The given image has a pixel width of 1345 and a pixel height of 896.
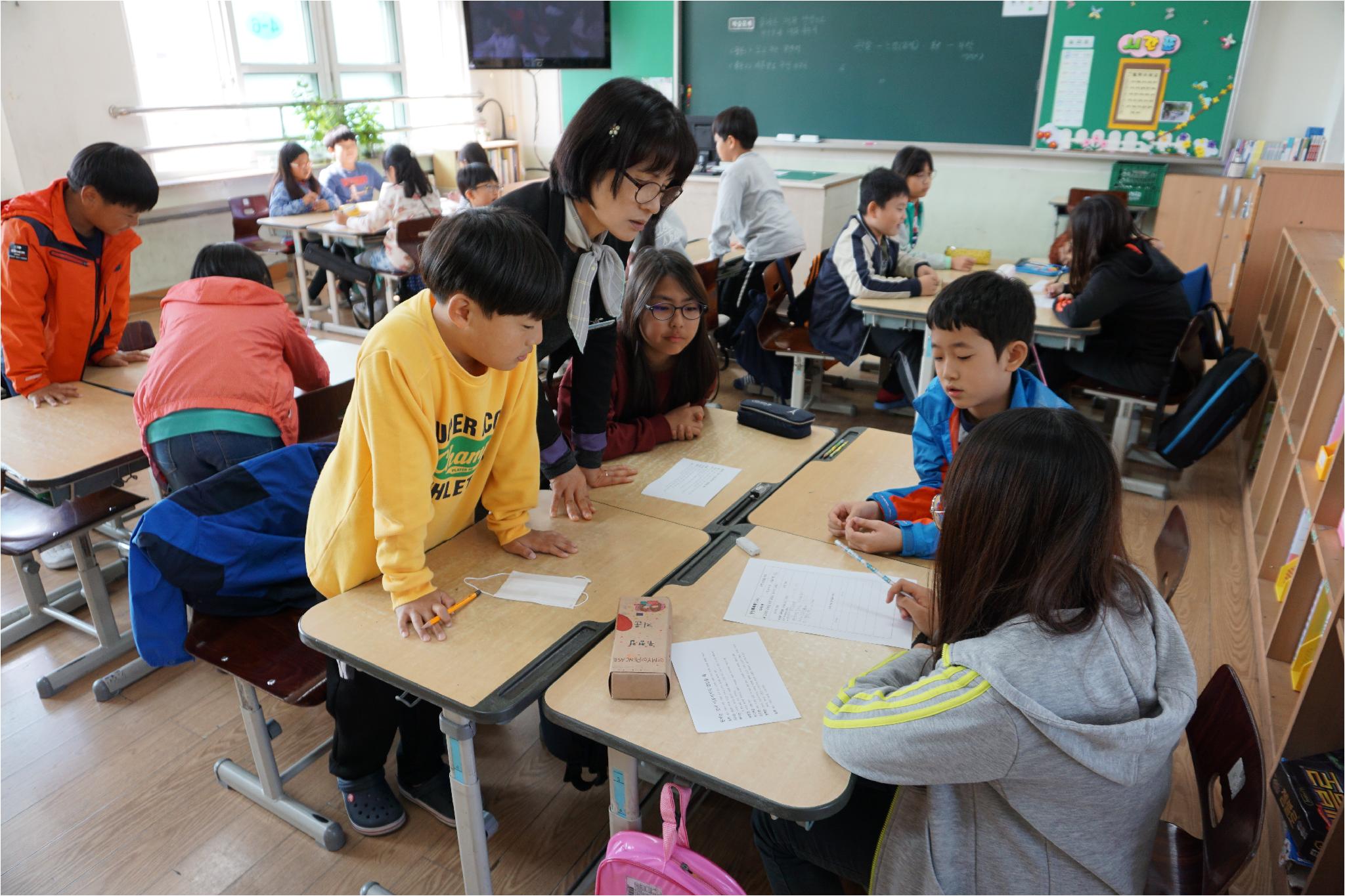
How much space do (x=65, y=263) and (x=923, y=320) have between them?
9.92ft

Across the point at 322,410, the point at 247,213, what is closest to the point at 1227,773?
the point at 322,410

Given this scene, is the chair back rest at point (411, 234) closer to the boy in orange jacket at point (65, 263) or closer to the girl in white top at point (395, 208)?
the girl in white top at point (395, 208)

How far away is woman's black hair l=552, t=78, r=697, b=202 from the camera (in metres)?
1.55

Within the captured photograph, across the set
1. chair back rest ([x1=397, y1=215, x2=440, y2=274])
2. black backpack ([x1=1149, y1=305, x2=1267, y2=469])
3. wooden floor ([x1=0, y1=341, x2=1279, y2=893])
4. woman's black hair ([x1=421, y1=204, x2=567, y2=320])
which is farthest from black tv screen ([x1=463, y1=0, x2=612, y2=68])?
woman's black hair ([x1=421, y1=204, x2=567, y2=320])

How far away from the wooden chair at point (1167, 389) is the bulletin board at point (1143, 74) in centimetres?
287

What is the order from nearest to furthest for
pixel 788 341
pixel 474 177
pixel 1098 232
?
1. pixel 1098 232
2. pixel 788 341
3. pixel 474 177

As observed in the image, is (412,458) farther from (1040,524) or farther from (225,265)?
(225,265)

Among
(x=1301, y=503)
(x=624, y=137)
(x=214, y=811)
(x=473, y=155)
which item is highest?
(x=624, y=137)

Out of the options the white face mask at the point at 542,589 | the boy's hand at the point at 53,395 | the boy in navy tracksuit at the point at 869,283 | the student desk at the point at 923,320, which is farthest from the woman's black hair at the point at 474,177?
the white face mask at the point at 542,589

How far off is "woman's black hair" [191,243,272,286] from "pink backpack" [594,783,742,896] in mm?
1867

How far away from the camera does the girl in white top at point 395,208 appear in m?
5.14

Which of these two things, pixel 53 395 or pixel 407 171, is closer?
pixel 53 395

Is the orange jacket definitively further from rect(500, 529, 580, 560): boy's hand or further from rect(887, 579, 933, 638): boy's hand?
rect(887, 579, 933, 638): boy's hand

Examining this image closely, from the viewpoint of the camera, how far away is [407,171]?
5.20 metres
